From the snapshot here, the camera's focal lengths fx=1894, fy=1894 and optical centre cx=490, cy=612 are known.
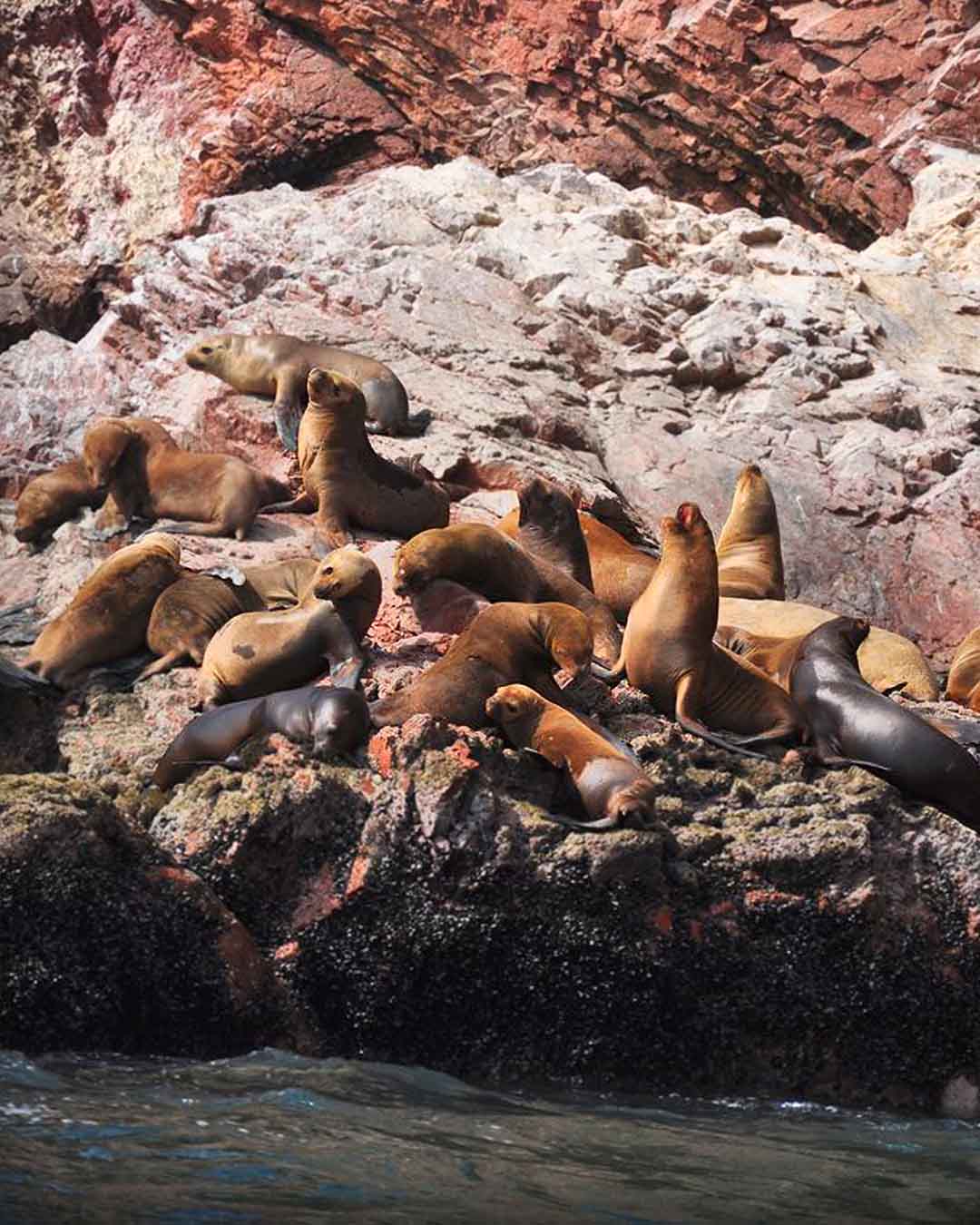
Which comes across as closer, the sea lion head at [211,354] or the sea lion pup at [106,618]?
the sea lion pup at [106,618]

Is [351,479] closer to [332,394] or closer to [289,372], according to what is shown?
[332,394]

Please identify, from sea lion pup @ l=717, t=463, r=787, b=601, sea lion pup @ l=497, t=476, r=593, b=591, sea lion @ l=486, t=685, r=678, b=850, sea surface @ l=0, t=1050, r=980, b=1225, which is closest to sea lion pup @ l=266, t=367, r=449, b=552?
sea lion pup @ l=497, t=476, r=593, b=591

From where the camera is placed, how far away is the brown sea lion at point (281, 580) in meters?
8.39

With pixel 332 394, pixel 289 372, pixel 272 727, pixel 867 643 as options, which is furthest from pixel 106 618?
pixel 867 643

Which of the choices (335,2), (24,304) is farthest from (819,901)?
(335,2)

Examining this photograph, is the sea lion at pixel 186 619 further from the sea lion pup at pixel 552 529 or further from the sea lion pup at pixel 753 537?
the sea lion pup at pixel 753 537

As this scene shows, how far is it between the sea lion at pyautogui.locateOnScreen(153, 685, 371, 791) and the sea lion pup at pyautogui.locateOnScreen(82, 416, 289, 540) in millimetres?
2963

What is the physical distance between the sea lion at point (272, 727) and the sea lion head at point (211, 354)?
4.81 meters

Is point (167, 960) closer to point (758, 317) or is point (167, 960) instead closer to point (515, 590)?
point (515, 590)

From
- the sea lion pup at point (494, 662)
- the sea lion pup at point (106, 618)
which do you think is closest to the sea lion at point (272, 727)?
the sea lion pup at point (494, 662)

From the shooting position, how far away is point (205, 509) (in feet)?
31.9

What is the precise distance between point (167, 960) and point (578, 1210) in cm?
192

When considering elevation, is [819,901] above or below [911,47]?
below

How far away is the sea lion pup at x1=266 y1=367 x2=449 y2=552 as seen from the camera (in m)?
9.57
